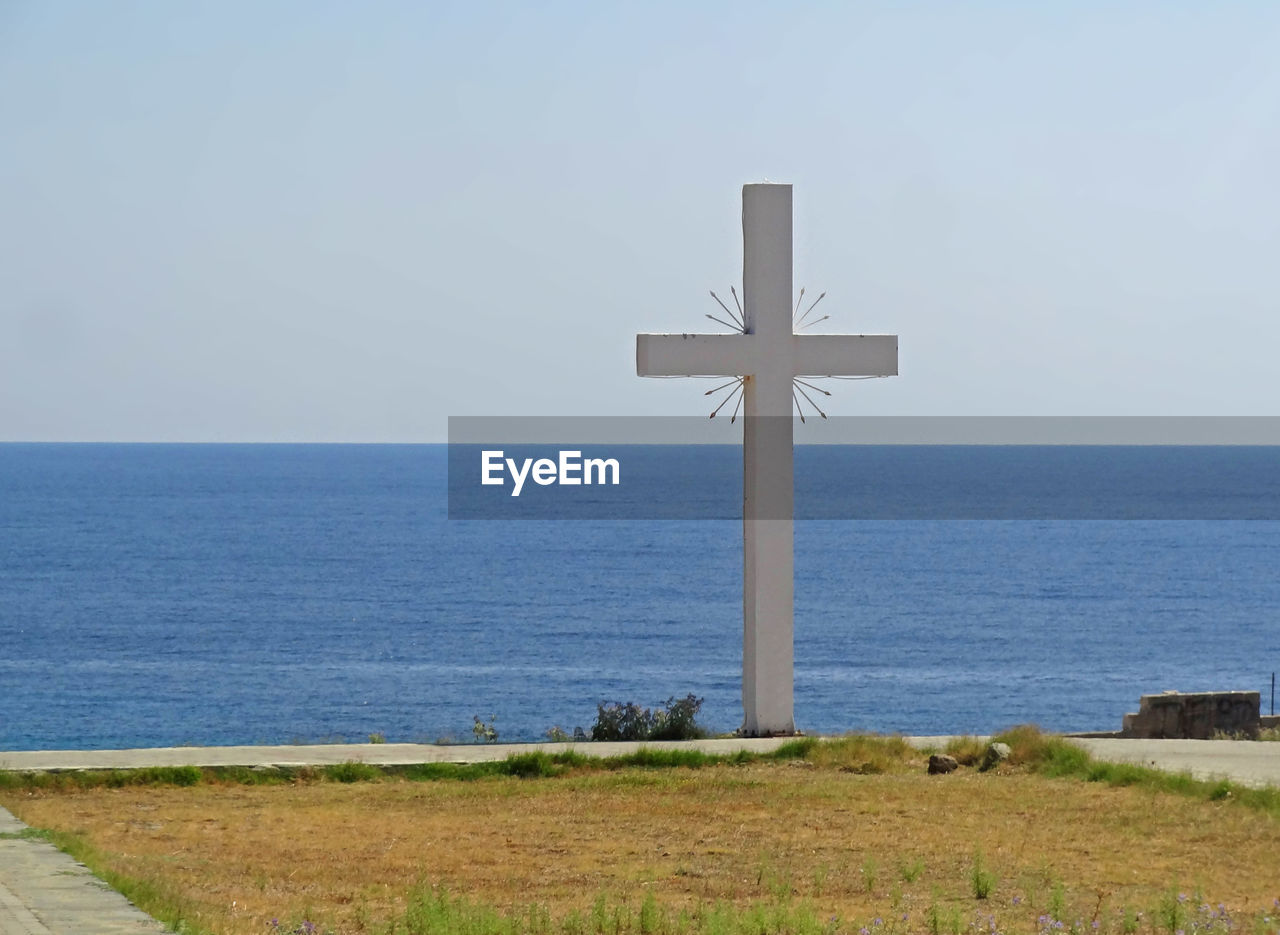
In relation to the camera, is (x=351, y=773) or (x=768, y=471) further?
(x=768, y=471)

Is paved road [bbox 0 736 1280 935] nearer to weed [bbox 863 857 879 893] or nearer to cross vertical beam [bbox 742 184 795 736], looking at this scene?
cross vertical beam [bbox 742 184 795 736]

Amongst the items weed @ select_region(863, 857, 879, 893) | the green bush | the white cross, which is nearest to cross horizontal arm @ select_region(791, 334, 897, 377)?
the white cross

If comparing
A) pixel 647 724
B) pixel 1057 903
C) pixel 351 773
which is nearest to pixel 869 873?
pixel 1057 903

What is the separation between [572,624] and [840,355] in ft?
154

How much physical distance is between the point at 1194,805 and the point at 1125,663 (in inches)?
1687

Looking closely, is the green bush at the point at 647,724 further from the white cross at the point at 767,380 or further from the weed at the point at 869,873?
the weed at the point at 869,873

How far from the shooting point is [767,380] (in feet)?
49.4

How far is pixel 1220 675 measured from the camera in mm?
48719

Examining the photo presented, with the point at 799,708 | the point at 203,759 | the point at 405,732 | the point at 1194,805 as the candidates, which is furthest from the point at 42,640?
the point at 1194,805

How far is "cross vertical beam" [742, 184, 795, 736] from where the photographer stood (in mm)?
14844

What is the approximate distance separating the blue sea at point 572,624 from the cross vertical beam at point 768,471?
3072mm

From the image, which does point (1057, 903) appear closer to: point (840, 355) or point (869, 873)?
point (869, 873)

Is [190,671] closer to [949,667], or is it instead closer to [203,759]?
[949,667]

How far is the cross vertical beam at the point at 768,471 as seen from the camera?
48.7ft
